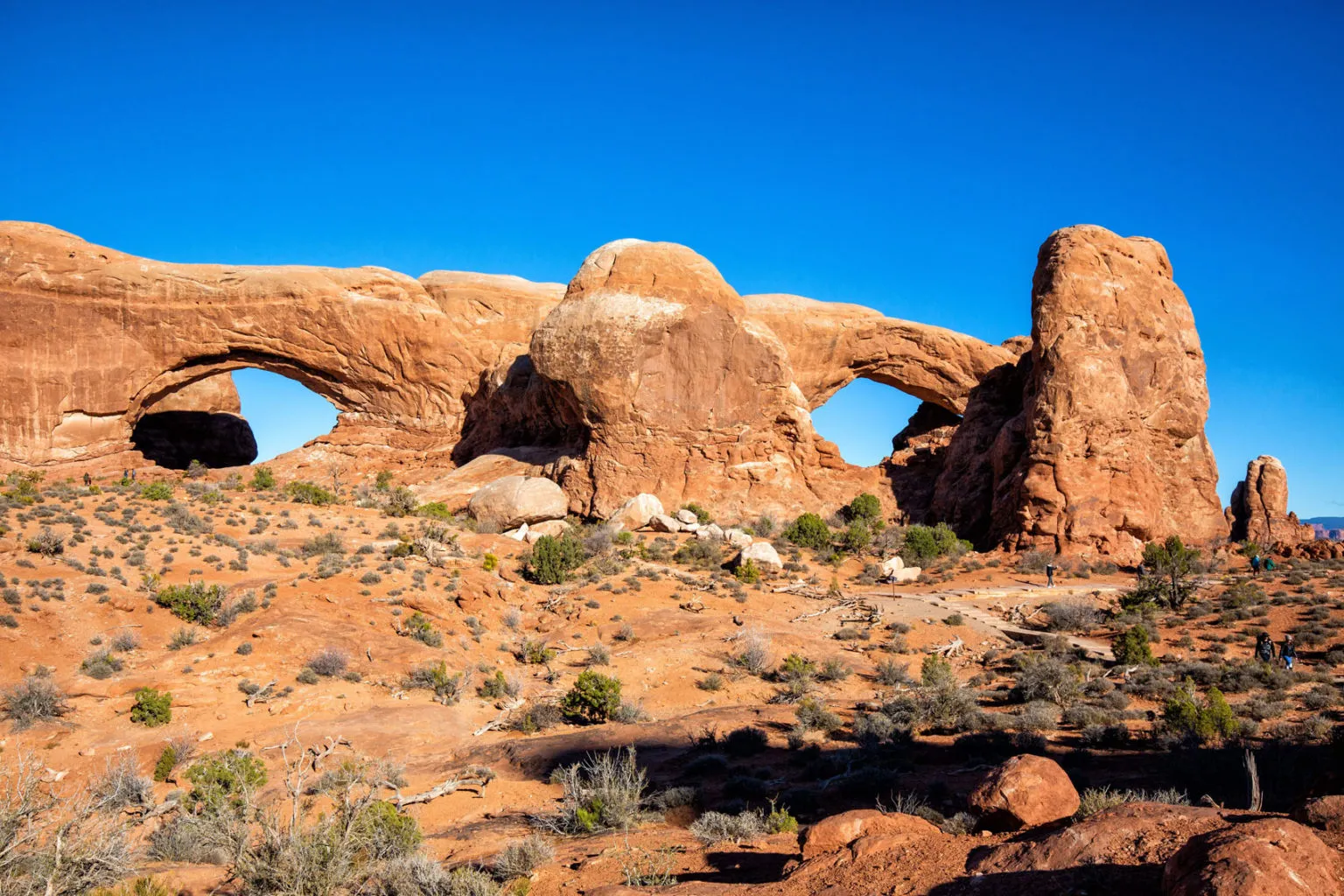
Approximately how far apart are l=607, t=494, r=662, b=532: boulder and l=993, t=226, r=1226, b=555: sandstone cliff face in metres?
9.48

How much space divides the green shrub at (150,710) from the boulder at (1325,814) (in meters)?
12.4

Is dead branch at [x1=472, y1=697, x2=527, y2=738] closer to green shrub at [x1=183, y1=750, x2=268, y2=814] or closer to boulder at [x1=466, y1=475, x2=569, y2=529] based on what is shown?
green shrub at [x1=183, y1=750, x2=268, y2=814]

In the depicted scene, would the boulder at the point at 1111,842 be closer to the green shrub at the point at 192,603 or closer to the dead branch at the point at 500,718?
the dead branch at the point at 500,718

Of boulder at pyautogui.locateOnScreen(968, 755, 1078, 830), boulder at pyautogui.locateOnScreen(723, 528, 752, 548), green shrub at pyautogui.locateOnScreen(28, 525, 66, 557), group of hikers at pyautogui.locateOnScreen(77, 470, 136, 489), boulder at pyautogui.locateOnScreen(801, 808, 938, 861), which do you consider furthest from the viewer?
group of hikers at pyautogui.locateOnScreen(77, 470, 136, 489)

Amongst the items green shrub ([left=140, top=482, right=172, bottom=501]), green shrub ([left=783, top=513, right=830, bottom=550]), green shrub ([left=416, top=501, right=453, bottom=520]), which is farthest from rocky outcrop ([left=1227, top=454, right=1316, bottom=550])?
→ green shrub ([left=140, top=482, right=172, bottom=501])

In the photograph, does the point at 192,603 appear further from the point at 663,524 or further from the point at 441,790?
the point at 663,524

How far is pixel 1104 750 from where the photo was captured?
32.1 ft

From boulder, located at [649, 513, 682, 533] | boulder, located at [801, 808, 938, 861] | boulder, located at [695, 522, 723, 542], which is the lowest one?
boulder, located at [801, 808, 938, 861]

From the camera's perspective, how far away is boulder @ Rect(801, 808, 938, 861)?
18.9 feet

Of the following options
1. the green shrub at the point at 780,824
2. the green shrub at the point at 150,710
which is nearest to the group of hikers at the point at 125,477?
the green shrub at the point at 150,710

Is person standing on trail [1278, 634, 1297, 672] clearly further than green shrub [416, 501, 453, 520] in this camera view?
No

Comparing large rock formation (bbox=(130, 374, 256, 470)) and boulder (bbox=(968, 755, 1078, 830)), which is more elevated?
large rock formation (bbox=(130, 374, 256, 470))

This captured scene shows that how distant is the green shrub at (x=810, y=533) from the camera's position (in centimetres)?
2452

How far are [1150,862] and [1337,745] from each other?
5.30m
